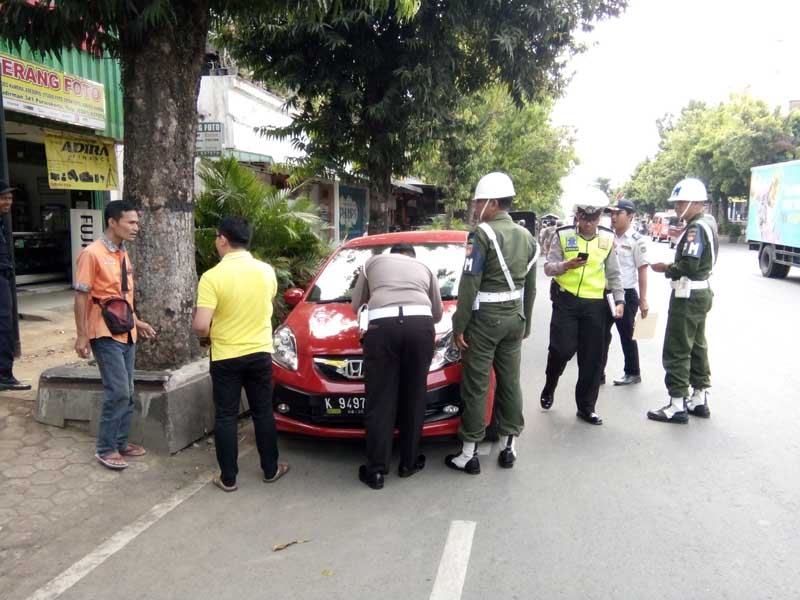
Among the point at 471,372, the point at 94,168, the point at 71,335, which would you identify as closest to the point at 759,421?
the point at 471,372

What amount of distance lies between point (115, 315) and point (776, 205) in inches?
737

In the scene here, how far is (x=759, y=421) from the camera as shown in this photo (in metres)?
5.45

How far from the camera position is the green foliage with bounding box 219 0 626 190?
874 centimetres

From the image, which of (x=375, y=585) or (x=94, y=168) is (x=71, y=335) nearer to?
(x=94, y=168)

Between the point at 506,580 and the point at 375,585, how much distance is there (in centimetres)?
62

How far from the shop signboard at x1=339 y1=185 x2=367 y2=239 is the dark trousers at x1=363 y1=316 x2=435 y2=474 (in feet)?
55.3

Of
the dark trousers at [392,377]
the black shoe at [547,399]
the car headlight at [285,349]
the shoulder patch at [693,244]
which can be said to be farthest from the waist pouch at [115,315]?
the shoulder patch at [693,244]

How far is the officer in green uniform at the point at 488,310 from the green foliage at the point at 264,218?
400 cm

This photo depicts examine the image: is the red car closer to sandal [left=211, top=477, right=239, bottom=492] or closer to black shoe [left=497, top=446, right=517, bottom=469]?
black shoe [left=497, top=446, right=517, bottom=469]

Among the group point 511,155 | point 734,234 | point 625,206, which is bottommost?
point 734,234

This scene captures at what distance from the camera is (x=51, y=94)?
8883mm

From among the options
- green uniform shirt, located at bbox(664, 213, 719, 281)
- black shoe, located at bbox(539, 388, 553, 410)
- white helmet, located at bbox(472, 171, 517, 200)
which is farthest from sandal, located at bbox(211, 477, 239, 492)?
green uniform shirt, located at bbox(664, 213, 719, 281)

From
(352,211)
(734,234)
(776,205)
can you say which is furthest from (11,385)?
(734,234)

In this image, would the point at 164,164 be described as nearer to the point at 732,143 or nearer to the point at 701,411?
the point at 701,411
